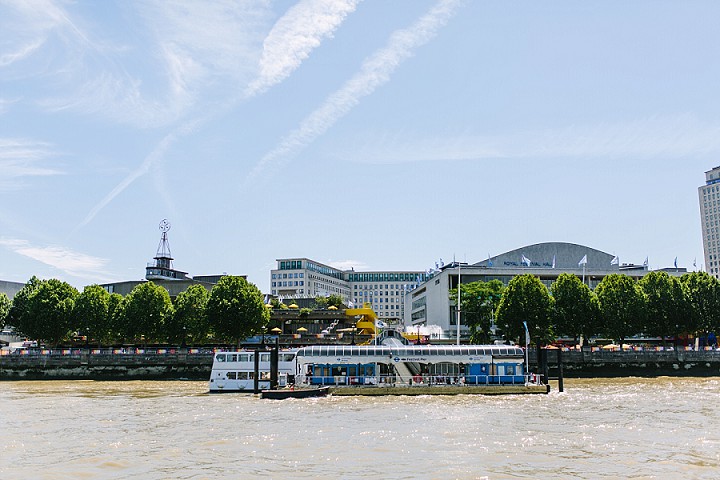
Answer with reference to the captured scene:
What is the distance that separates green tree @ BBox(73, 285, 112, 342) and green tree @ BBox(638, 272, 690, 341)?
8345cm

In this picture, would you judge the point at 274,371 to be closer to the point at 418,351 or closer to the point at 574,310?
the point at 418,351

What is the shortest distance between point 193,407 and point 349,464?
2697cm

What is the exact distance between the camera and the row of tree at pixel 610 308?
9969 centimetres

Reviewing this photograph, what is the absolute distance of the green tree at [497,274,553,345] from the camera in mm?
99562

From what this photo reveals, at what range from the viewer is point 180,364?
9262 cm

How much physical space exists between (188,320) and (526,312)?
52.7m

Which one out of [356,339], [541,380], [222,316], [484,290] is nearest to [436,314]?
[484,290]

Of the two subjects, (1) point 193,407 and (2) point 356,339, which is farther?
(2) point 356,339

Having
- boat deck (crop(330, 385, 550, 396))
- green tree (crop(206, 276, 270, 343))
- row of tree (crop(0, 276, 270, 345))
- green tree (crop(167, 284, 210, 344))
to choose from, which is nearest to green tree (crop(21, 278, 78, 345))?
row of tree (crop(0, 276, 270, 345))

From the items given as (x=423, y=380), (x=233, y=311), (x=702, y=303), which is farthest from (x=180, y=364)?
(x=702, y=303)

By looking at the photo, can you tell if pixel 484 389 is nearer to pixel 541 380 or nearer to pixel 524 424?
pixel 541 380

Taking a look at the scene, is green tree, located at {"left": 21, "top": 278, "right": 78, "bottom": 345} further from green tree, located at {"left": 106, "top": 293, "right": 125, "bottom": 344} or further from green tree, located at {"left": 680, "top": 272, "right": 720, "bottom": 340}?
green tree, located at {"left": 680, "top": 272, "right": 720, "bottom": 340}

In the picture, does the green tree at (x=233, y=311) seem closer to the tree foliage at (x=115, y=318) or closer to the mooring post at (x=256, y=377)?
the tree foliage at (x=115, y=318)

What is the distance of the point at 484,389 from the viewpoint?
6444cm
